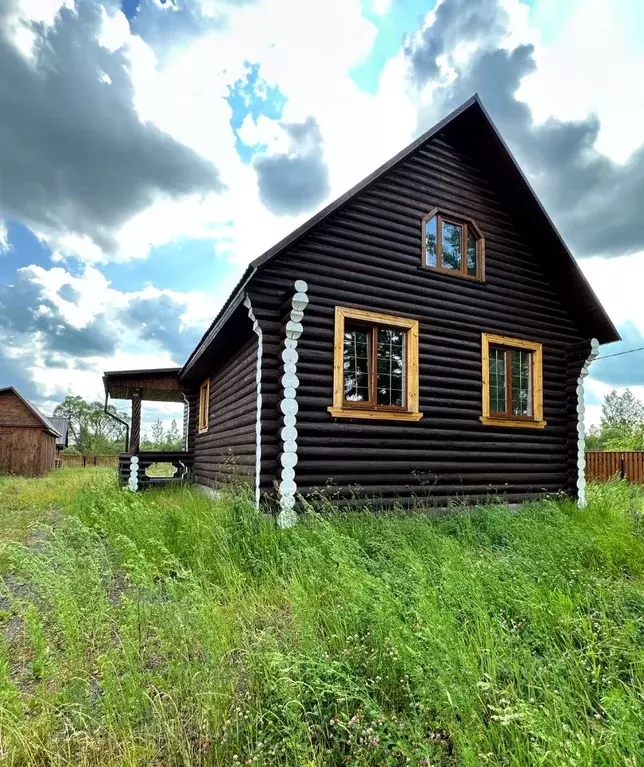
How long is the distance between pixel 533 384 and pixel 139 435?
10.0 m

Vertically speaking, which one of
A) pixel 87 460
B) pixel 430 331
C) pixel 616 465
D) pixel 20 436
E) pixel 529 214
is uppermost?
pixel 529 214

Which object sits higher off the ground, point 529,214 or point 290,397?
point 529,214

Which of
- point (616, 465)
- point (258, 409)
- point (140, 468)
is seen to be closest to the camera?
point (258, 409)

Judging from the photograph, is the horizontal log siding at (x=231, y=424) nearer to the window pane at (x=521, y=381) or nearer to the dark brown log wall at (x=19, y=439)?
the window pane at (x=521, y=381)

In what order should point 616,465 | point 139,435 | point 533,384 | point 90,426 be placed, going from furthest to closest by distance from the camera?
point 90,426, point 616,465, point 139,435, point 533,384

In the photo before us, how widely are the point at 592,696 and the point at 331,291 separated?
224 inches

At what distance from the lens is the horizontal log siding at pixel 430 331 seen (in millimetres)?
6695

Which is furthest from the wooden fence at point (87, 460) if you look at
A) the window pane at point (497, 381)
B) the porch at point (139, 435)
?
the window pane at point (497, 381)

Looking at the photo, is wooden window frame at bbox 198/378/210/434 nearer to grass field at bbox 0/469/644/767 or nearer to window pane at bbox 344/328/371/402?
window pane at bbox 344/328/371/402

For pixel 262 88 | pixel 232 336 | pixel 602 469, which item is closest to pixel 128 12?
pixel 262 88

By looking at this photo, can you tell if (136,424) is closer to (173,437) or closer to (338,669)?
(338,669)

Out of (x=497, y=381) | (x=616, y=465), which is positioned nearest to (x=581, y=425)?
(x=497, y=381)

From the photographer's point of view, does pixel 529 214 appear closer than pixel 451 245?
No

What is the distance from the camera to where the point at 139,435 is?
41.5ft
